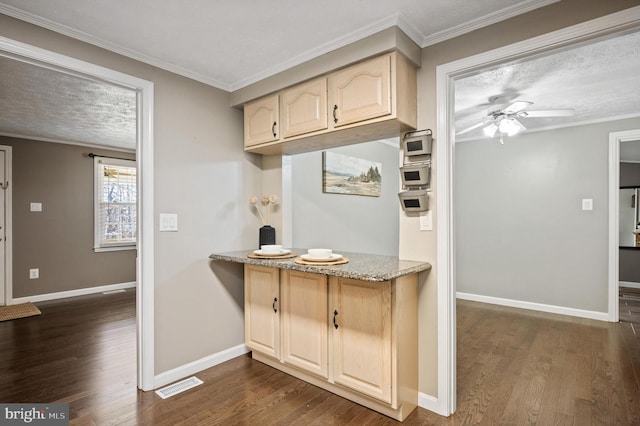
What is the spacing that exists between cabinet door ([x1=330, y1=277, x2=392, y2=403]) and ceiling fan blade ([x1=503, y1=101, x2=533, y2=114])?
2.30m

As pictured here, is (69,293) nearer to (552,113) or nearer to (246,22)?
(246,22)

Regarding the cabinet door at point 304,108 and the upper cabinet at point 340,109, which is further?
the cabinet door at point 304,108

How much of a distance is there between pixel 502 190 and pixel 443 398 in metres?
3.31

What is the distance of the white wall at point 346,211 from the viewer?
11.1ft

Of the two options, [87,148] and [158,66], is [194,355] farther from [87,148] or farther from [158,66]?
[87,148]

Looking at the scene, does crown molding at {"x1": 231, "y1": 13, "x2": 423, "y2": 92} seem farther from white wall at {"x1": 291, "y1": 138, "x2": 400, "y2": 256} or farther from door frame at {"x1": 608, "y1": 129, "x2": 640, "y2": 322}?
door frame at {"x1": 608, "y1": 129, "x2": 640, "y2": 322}

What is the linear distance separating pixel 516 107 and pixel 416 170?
1.76 meters

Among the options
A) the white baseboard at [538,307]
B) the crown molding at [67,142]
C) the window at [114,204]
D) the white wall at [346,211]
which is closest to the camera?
the white wall at [346,211]

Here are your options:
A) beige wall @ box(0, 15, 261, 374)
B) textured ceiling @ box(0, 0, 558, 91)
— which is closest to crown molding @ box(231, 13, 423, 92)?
textured ceiling @ box(0, 0, 558, 91)

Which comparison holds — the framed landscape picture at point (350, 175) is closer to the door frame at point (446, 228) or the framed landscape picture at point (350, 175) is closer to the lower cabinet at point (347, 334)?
the lower cabinet at point (347, 334)

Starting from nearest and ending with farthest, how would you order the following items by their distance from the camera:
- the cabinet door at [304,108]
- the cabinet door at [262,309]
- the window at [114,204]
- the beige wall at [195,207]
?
the cabinet door at [304,108] → the beige wall at [195,207] → the cabinet door at [262,309] → the window at [114,204]

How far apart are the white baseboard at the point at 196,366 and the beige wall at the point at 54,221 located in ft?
11.9

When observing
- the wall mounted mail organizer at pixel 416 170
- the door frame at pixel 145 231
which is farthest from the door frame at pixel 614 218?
the door frame at pixel 145 231

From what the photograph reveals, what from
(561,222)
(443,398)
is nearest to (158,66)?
(443,398)
